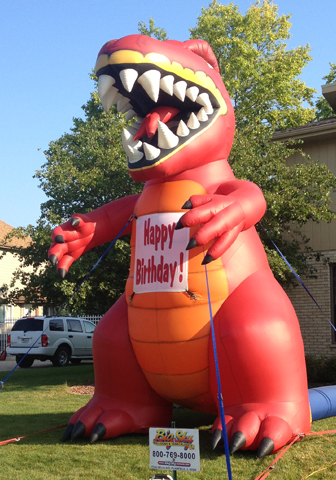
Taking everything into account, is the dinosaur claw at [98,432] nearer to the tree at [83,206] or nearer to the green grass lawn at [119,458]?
the green grass lawn at [119,458]

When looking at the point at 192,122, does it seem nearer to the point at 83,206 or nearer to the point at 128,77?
the point at 128,77

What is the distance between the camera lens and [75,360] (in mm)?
17859

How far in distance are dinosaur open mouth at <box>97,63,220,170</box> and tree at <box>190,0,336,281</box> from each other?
5.09 m

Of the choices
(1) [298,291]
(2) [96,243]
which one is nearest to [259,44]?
(1) [298,291]

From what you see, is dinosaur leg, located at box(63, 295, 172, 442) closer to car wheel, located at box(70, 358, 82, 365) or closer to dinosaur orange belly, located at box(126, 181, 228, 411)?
dinosaur orange belly, located at box(126, 181, 228, 411)

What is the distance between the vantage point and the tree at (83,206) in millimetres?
10672

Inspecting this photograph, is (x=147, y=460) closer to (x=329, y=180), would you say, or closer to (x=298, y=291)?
(x=329, y=180)

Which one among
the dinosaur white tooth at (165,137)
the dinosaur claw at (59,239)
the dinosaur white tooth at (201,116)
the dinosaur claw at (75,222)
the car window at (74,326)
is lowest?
the car window at (74,326)

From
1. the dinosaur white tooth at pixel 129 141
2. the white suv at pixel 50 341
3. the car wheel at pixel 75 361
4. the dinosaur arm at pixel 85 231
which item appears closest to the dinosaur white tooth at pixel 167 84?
the dinosaur white tooth at pixel 129 141

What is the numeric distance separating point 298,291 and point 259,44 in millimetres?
16027

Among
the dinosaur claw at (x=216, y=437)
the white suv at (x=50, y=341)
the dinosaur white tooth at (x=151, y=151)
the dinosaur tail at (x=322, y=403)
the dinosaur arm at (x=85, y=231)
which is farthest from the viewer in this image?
the white suv at (x=50, y=341)

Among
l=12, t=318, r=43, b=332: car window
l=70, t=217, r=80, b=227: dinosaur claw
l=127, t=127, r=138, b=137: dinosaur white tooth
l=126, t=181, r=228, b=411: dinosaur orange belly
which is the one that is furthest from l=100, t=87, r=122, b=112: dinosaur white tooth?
l=12, t=318, r=43, b=332: car window

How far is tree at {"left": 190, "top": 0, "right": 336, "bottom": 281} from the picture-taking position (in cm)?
1082

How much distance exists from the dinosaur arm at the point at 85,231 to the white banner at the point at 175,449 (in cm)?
238
